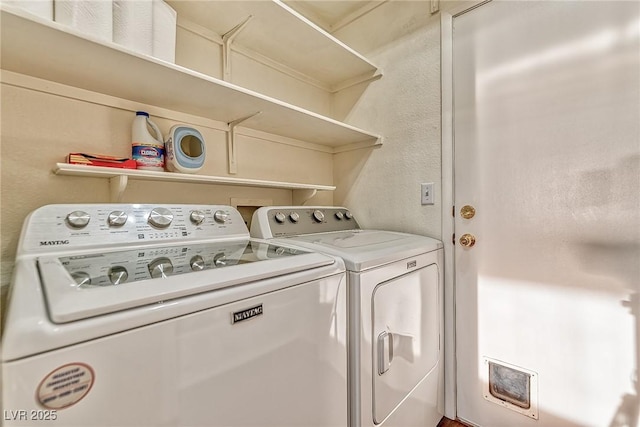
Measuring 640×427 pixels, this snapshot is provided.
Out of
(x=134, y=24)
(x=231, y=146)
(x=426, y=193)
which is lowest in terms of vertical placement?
(x=426, y=193)

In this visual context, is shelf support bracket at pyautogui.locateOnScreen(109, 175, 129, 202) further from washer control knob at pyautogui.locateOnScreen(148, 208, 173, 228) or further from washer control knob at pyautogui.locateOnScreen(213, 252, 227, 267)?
washer control knob at pyautogui.locateOnScreen(213, 252, 227, 267)

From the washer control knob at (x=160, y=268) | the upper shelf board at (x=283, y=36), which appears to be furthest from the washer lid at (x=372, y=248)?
the upper shelf board at (x=283, y=36)

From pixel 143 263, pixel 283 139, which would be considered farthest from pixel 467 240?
pixel 143 263

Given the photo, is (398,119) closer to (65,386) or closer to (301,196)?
(301,196)

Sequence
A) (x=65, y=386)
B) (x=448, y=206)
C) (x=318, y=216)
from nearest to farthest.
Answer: (x=65, y=386) → (x=448, y=206) → (x=318, y=216)

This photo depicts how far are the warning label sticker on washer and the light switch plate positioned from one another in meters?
1.63

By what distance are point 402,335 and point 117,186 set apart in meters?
1.35

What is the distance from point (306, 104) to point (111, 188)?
4.46ft

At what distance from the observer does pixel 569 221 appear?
49.5 inches

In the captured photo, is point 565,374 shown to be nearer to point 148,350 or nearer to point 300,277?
point 300,277

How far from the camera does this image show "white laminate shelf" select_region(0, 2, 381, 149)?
0.82 meters

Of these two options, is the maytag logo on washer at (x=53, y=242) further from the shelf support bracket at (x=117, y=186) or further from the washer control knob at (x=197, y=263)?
the washer control knob at (x=197, y=263)

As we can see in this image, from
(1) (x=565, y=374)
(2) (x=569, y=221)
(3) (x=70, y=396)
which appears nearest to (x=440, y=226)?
(2) (x=569, y=221)

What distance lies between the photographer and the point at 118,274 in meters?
0.73
